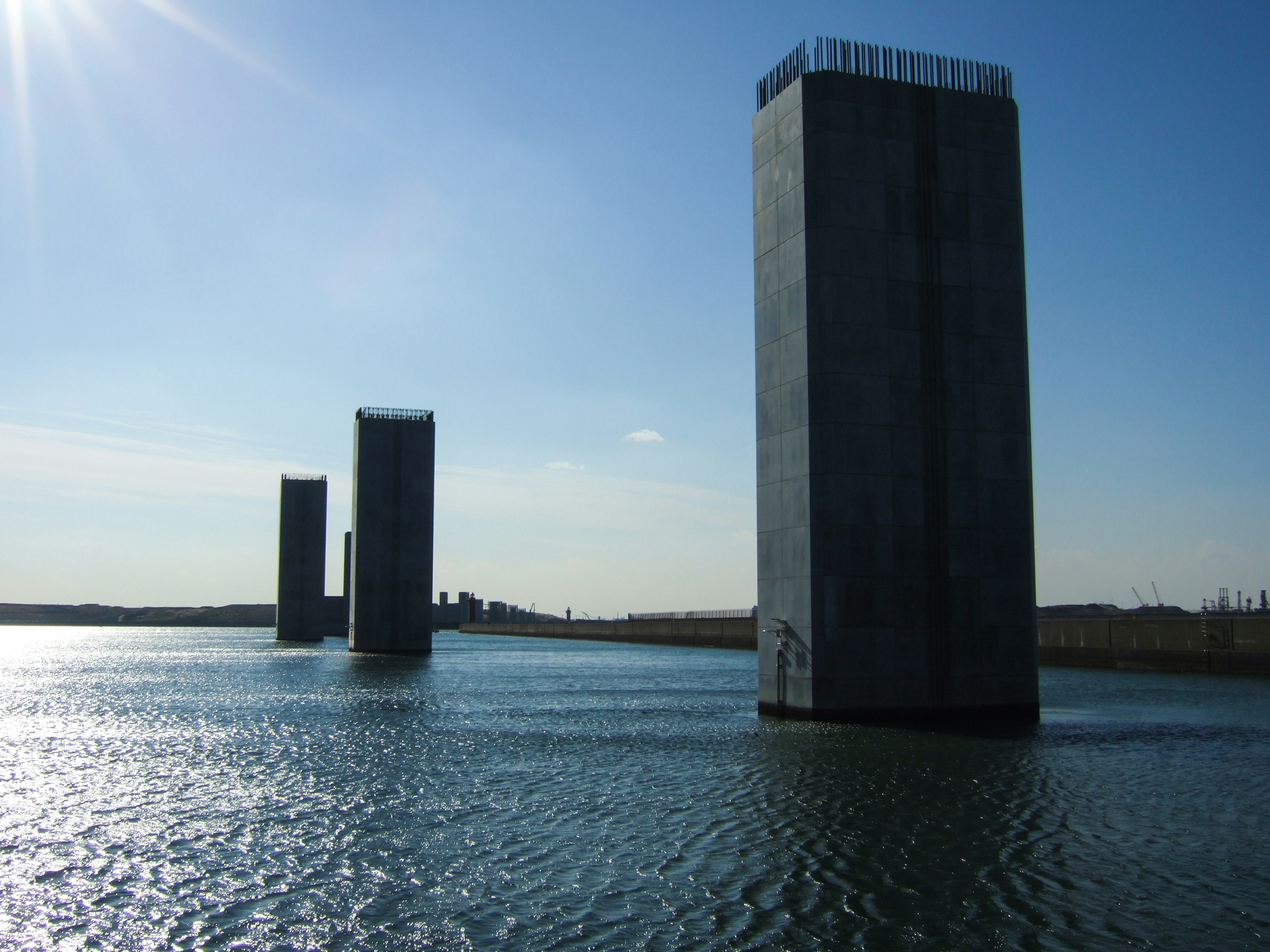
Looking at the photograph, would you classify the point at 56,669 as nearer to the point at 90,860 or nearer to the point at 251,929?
the point at 90,860

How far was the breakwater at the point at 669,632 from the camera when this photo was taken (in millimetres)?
115250

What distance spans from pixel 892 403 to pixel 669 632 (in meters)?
109

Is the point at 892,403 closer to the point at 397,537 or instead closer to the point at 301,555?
the point at 397,537

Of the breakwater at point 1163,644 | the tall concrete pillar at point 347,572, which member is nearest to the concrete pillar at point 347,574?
the tall concrete pillar at point 347,572

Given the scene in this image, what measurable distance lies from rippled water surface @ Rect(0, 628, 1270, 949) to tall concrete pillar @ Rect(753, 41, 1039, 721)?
2.40 metres

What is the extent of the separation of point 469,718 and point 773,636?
10971 millimetres

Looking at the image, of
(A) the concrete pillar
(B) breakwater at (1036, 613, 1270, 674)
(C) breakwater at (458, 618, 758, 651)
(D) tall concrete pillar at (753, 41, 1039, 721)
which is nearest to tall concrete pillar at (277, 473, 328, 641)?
(A) the concrete pillar

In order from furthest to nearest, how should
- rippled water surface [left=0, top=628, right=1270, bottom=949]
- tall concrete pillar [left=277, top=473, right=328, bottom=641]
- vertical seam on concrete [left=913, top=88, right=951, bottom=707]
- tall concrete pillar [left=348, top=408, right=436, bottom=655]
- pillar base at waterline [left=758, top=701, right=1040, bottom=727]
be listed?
tall concrete pillar [left=277, top=473, right=328, bottom=641]
tall concrete pillar [left=348, top=408, right=436, bottom=655]
vertical seam on concrete [left=913, top=88, right=951, bottom=707]
pillar base at waterline [left=758, top=701, right=1040, bottom=727]
rippled water surface [left=0, top=628, right=1270, bottom=949]

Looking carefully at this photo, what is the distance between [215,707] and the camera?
136 ft

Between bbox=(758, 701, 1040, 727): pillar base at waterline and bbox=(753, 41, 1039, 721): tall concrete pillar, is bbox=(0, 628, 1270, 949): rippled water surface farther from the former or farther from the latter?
bbox=(753, 41, 1039, 721): tall concrete pillar

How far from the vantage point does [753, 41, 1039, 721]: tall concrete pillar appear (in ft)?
102

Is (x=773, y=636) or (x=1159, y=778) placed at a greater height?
(x=773, y=636)

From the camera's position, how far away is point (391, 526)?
Answer: 91062 millimetres

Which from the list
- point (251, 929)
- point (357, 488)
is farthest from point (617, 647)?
point (251, 929)
